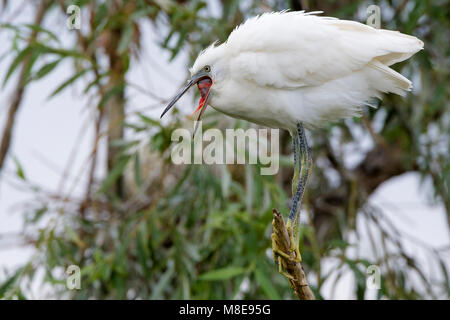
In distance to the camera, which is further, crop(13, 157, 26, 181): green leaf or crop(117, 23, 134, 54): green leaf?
crop(117, 23, 134, 54): green leaf

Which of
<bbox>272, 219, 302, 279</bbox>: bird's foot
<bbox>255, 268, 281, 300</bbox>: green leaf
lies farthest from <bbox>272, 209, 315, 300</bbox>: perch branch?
<bbox>255, 268, 281, 300</bbox>: green leaf

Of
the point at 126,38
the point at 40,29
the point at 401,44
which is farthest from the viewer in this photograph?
the point at 126,38

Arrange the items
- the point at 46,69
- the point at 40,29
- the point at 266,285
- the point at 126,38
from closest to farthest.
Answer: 1. the point at 266,285
2. the point at 40,29
3. the point at 46,69
4. the point at 126,38

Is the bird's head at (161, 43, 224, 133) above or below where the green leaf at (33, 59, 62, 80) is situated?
below

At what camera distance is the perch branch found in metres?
1.33

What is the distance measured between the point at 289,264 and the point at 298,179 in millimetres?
188

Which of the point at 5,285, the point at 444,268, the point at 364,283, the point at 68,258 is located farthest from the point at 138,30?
the point at 444,268

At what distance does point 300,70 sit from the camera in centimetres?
135

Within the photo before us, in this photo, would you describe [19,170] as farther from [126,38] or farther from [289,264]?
[289,264]

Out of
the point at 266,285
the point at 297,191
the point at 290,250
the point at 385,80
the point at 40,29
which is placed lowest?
the point at 266,285

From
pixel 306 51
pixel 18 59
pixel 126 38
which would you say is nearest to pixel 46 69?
pixel 18 59

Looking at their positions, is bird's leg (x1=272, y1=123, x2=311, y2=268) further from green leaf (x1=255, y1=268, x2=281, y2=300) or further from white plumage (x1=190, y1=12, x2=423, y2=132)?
green leaf (x1=255, y1=268, x2=281, y2=300)

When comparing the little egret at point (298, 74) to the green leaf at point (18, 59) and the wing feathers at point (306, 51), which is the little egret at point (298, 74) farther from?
the green leaf at point (18, 59)
